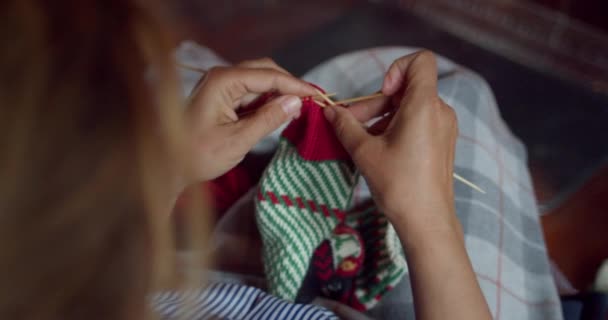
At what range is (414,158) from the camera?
56 cm

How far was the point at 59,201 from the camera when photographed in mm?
326

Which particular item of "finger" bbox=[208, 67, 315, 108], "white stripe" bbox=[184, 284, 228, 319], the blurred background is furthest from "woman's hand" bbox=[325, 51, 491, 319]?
the blurred background

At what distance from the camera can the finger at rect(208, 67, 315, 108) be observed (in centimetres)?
65

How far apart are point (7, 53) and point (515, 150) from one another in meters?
0.86

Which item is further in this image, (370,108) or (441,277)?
(370,108)

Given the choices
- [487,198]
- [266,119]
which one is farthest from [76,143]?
[487,198]

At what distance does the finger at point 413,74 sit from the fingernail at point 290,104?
11 centimetres

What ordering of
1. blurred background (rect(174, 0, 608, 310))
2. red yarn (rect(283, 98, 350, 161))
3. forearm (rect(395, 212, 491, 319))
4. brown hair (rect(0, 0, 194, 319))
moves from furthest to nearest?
blurred background (rect(174, 0, 608, 310)) < red yarn (rect(283, 98, 350, 161)) < forearm (rect(395, 212, 491, 319)) < brown hair (rect(0, 0, 194, 319))

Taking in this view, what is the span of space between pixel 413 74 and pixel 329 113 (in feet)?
0.35

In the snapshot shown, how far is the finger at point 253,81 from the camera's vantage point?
2.14 feet

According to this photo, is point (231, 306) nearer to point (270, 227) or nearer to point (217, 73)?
point (270, 227)

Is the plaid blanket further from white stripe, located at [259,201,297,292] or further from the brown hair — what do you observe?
the brown hair

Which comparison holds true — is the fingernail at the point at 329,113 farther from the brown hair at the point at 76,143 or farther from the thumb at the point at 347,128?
the brown hair at the point at 76,143

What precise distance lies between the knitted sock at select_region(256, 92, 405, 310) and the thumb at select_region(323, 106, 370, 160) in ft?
0.08
